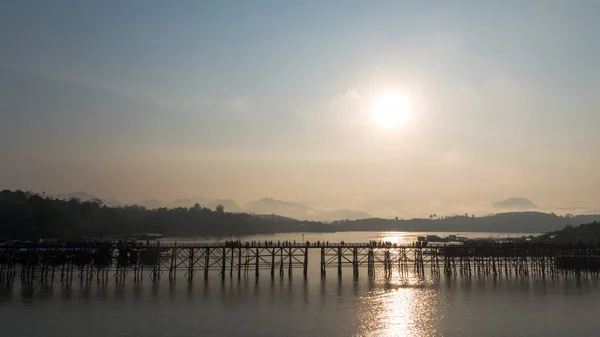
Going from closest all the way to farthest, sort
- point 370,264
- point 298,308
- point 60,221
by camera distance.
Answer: point 298,308 → point 370,264 → point 60,221

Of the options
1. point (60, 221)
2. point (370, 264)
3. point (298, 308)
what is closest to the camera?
point (298, 308)

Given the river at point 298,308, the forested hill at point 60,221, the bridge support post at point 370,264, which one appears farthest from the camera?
the forested hill at point 60,221

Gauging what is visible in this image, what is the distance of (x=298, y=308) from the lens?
141ft

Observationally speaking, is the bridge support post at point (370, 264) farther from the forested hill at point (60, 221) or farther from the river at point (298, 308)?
the forested hill at point (60, 221)

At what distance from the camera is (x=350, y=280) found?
63031 millimetres

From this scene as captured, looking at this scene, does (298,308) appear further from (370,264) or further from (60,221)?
(60,221)

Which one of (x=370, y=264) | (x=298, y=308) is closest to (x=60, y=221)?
(x=370, y=264)

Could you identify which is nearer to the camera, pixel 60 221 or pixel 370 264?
pixel 370 264

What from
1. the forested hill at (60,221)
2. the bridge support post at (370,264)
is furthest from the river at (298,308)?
the forested hill at (60,221)

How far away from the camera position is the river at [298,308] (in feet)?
117

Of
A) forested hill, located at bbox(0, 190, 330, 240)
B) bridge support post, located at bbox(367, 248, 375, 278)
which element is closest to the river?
bridge support post, located at bbox(367, 248, 375, 278)

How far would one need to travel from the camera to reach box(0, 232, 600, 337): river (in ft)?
117

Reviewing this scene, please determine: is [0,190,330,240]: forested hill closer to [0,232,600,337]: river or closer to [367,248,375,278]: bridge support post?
[0,232,600,337]: river

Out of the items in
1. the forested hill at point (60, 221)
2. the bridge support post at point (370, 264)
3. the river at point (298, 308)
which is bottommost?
the river at point (298, 308)
